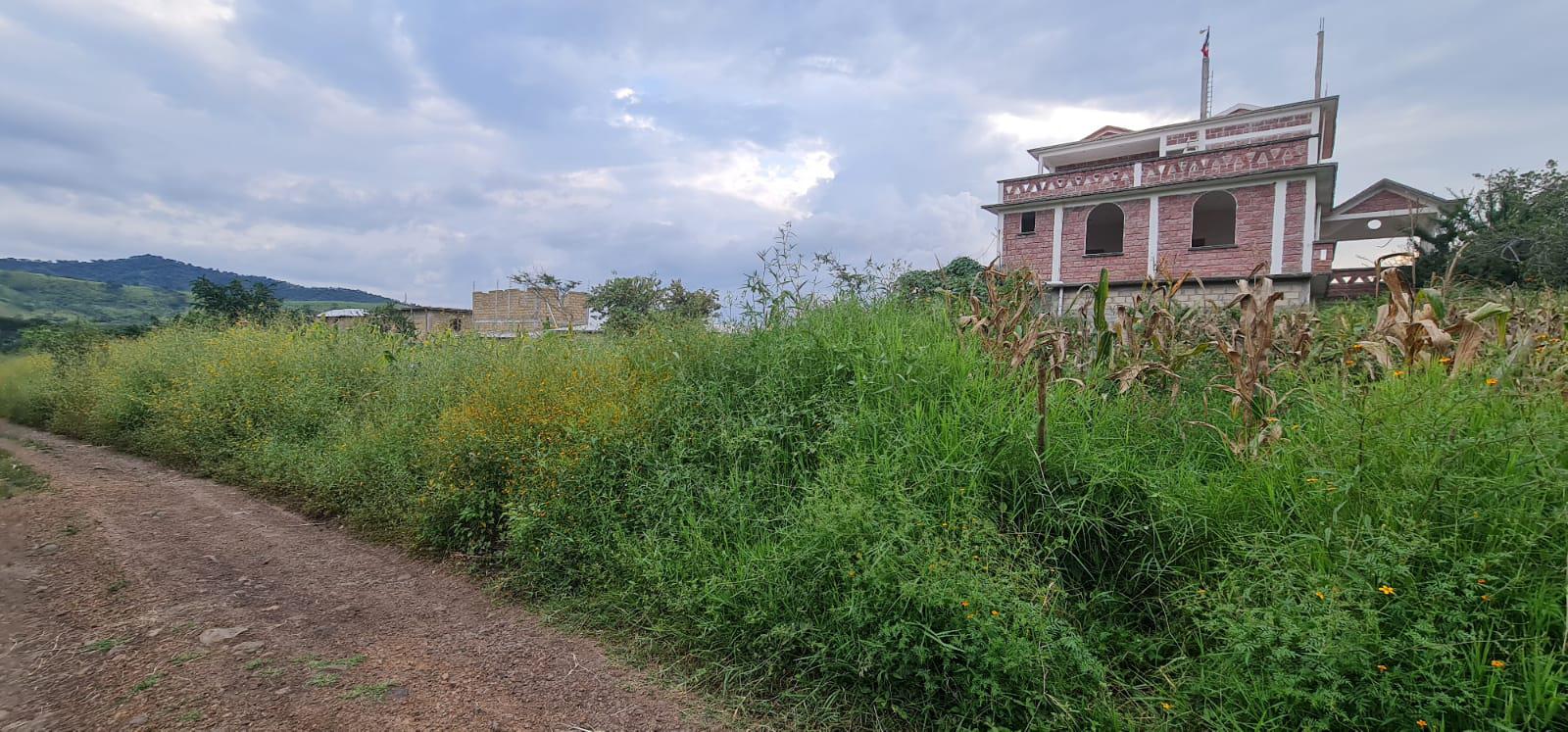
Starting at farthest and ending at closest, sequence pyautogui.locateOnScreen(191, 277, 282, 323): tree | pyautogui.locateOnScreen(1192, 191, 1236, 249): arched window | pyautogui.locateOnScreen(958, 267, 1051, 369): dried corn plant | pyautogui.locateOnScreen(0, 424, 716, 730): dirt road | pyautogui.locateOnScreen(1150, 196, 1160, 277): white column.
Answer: pyautogui.locateOnScreen(191, 277, 282, 323): tree → pyautogui.locateOnScreen(1192, 191, 1236, 249): arched window → pyautogui.locateOnScreen(1150, 196, 1160, 277): white column → pyautogui.locateOnScreen(958, 267, 1051, 369): dried corn plant → pyautogui.locateOnScreen(0, 424, 716, 730): dirt road

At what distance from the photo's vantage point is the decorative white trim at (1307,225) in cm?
1356

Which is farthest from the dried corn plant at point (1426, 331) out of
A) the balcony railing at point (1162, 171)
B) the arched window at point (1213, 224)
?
the arched window at point (1213, 224)

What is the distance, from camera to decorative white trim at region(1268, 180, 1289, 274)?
45.2ft

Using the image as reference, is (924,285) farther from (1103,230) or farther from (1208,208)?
(1208,208)

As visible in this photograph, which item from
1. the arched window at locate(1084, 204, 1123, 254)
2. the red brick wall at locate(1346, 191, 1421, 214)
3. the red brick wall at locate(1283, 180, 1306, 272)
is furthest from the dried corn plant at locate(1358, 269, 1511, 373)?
the red brick wall at locate(1346, 191, 1421, 214)

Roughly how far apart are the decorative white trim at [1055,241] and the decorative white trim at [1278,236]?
4504 mm

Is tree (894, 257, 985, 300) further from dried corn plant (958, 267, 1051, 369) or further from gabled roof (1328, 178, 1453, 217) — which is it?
gabled roof (1328, 178, 1453, 217)

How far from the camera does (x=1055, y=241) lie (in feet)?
55.4

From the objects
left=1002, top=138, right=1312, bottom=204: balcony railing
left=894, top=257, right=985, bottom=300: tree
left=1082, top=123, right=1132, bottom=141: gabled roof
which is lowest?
left=894, top=257, right=985, bottom=300: tree

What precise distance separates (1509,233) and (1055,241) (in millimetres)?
9575

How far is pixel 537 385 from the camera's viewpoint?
4527 millimetres

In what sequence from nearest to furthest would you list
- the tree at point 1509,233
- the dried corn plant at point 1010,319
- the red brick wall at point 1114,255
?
1. the dried corn plant at point 1010,319
2. the tree at point 1509,233
3. the red brick wall at point 1114,255

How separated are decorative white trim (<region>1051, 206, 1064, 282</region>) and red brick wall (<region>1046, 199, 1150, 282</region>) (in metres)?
0.09

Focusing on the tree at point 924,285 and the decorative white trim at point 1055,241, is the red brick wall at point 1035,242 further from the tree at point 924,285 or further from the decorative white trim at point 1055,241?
the tree at point 924,285
